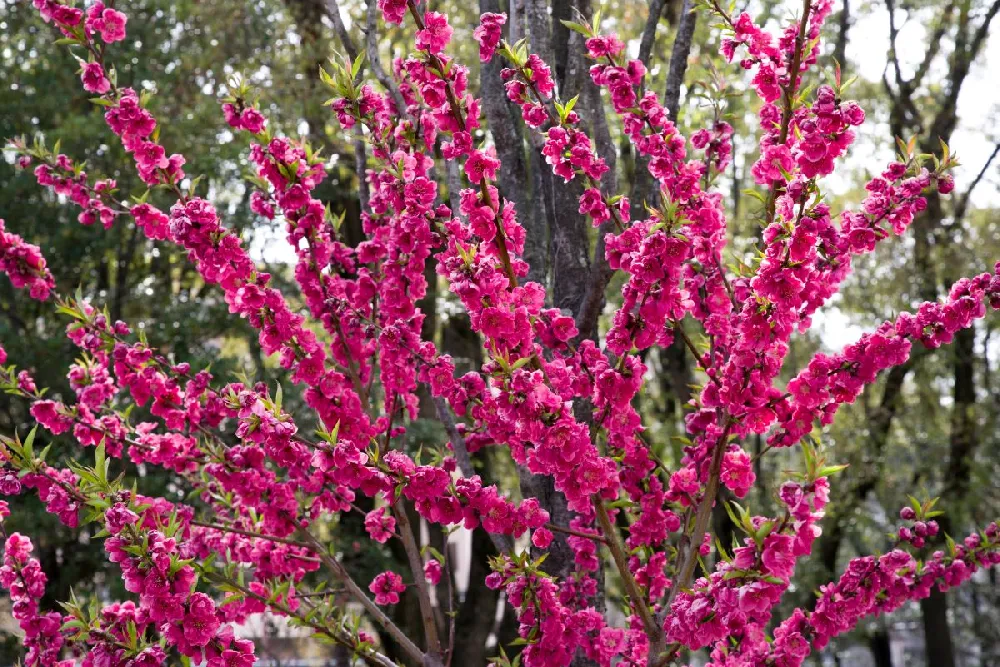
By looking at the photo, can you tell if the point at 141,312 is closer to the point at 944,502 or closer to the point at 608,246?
the point at 608,246

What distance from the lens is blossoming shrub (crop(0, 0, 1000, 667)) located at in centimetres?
240

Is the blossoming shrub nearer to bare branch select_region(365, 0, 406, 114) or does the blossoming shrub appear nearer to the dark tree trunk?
bare branch select_region(365, 0, 406, 114)

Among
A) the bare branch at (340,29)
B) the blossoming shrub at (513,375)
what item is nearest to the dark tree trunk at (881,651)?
the blossoming shrub at (513,375)

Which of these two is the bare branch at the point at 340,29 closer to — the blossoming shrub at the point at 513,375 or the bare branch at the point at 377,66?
the bare branch at the point at 377,66

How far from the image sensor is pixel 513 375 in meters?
2.35

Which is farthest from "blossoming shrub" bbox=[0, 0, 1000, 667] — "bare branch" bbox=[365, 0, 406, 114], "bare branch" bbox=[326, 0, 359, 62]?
"bare branch" bbox=[326, 0, 359, 62]

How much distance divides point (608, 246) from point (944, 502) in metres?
8.30

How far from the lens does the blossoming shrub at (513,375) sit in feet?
7.88

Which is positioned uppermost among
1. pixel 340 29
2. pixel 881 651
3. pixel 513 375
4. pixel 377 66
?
pixel 340 29

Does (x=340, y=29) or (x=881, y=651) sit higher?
(x=340, y=29)

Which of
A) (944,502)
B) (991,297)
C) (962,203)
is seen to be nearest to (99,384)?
(991,297)

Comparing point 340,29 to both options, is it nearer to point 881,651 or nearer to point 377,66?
point 377,66

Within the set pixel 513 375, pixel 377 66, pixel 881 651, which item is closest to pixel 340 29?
pixel 377 66

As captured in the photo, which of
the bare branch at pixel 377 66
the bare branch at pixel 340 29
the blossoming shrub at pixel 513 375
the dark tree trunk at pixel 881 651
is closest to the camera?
the blossoming shrub at pixel 513 375
